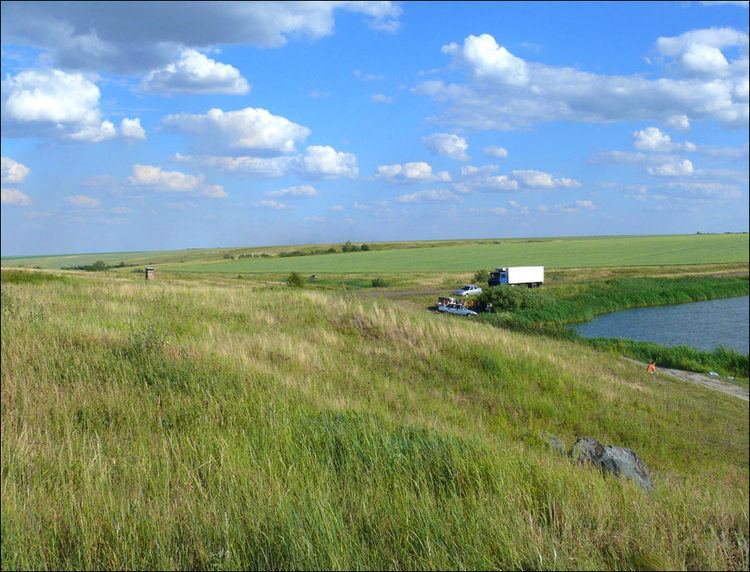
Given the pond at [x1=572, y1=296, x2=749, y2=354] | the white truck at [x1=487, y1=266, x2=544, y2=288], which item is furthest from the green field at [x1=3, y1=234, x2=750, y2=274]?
the pond at [x1=572, y1=296, x2=749, y2=354]

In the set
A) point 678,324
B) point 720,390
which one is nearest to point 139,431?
point 720,390

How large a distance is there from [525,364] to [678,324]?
15.8 m

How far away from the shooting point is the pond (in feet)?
82.0

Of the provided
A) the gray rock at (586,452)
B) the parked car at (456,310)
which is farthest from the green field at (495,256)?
the gray rock at (586,452)

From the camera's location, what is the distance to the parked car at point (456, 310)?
1780 centimetres

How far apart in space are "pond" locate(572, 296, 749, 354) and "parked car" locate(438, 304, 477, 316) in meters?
8.55

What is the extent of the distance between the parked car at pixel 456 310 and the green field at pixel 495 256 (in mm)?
1251

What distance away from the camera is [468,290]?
58.7ft

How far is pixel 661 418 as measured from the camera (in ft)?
48.0

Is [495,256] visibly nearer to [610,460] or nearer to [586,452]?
[586,452]

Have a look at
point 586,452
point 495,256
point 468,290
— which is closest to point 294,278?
point 468,290

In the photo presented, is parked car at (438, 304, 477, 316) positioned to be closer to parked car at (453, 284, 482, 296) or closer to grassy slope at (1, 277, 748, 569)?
parked car at (453, 284, 482, 296)

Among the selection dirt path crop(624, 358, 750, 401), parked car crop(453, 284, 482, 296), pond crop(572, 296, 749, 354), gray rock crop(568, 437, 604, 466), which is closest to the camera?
gray rock crop(568, 437, 604, 466)

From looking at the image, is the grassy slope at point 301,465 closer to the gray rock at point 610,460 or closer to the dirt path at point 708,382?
the gray rock at point 610,460
